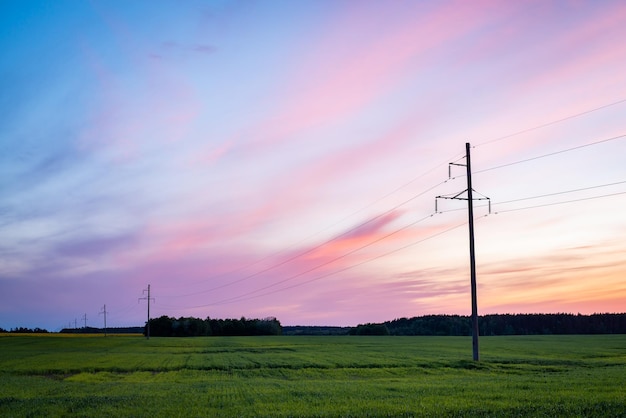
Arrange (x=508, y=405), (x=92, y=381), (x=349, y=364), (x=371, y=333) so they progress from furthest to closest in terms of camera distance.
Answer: (x=371, y=333) → (x=349, y=364) → (x=92, y=381) → (x=508, y=405)

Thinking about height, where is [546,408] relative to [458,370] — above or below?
above

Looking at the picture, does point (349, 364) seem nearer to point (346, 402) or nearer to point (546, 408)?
point (346, 402)

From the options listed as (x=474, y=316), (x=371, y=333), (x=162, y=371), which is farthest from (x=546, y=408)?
(x=371, y=333)

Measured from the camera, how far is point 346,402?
25078 mm

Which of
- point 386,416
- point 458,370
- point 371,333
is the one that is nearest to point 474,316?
point 458,370

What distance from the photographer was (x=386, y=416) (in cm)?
2112

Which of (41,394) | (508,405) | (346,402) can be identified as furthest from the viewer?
(41,394)

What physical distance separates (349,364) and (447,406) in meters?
31.1

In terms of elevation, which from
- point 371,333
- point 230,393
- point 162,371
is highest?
point 230,393

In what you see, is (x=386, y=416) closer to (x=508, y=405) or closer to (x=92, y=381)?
(x=508, y=405)

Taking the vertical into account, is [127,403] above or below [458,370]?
above

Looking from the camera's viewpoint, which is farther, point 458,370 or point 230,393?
point 458,370

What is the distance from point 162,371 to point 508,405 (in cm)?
3818

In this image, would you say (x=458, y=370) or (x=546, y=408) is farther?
→ (x=458, y=370)
